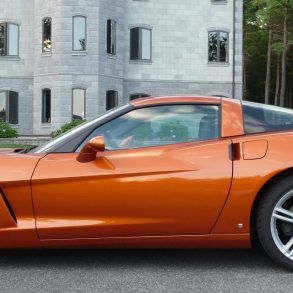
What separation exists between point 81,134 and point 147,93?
24001mm

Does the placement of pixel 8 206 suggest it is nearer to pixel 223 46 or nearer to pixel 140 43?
pixel 140 43

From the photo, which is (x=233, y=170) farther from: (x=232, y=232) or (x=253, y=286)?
(x=253, y=286)

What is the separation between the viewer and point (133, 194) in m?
4.23

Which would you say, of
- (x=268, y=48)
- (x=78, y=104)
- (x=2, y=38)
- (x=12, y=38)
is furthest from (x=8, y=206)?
(x=268, y=48)

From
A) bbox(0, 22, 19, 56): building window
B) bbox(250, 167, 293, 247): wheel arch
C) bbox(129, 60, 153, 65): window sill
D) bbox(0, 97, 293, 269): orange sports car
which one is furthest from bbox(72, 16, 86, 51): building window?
bbox(250, 167, 293, 247): wheel arch

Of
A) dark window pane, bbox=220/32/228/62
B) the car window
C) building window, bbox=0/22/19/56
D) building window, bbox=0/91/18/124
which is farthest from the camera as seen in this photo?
dark window pane, bbox=220/32/228/62

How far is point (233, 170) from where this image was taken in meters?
4.26

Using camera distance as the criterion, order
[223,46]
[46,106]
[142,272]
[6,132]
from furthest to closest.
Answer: [223,46], [46,106], [6,132], [142,272]

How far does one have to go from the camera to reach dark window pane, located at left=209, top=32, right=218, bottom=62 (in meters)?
29.0

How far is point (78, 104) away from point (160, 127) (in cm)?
2217

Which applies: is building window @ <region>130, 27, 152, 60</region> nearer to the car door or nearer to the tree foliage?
the tree foliage

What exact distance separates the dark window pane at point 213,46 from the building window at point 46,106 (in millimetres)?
8617

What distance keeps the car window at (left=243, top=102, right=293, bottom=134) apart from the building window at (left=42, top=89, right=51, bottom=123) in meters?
22.8

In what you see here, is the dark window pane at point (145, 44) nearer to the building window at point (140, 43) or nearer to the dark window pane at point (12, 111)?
the building window at point (140, 43)
